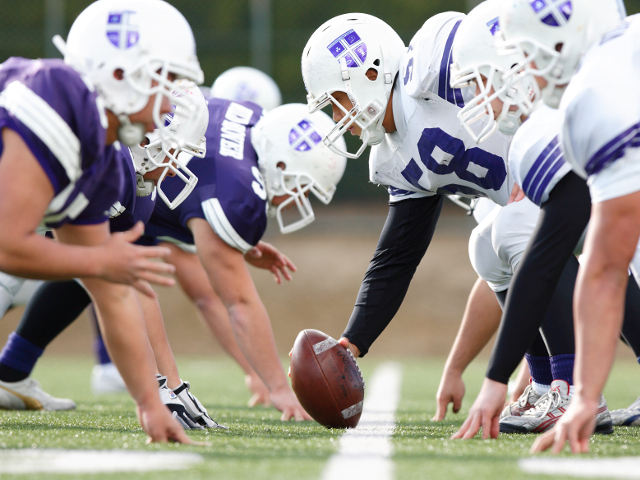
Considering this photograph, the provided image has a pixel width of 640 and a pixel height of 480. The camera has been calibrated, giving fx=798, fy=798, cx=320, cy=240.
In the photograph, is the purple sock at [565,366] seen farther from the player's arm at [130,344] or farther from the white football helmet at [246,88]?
the white football helmet at [246,88]

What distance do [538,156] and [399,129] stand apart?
785 mm

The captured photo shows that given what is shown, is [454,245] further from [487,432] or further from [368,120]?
[487,432]

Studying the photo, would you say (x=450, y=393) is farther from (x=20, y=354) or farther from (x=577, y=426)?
(x=20, y=354)

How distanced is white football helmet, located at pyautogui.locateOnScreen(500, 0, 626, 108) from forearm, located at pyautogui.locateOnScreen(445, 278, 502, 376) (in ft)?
4.49

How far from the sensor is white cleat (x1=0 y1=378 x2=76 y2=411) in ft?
10.7

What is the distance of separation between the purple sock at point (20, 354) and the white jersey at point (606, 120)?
244 cm

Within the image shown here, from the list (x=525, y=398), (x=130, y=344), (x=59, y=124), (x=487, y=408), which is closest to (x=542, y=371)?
(x=525, y=398)

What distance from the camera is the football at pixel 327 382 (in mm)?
2629

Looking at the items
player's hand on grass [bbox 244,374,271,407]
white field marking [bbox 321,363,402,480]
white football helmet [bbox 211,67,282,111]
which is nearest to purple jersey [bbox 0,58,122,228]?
white field marking [bbox 321,363,402,480]

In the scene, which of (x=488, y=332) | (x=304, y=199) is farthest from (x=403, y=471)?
(x=304, y=199)

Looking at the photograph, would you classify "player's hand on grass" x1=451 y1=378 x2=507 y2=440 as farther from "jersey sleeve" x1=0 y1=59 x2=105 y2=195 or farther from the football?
"jersey sleeve" x1=0 y1=59 x2=105 y2=195

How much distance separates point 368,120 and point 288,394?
42.5 inches

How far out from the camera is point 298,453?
1954 millimetres

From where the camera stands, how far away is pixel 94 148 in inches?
74.7
